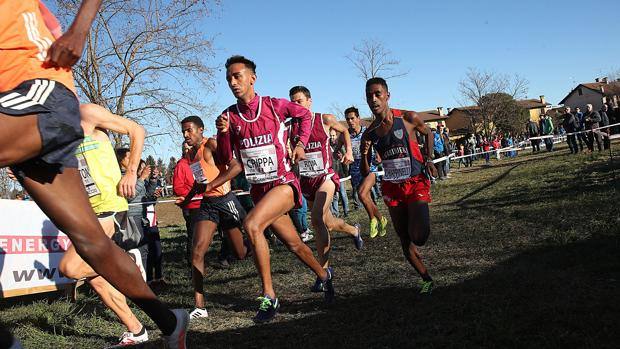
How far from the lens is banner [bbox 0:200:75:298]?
20.7ft

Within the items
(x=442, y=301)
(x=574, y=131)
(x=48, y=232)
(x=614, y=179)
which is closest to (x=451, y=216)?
(x=614, y=179)

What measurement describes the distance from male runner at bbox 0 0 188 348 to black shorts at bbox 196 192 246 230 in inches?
139

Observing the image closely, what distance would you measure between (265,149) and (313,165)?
2.82 meters

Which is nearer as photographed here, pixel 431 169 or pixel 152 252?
pixel 431 169

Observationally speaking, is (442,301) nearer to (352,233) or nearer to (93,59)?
(352,233)

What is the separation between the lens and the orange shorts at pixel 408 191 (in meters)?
5.30

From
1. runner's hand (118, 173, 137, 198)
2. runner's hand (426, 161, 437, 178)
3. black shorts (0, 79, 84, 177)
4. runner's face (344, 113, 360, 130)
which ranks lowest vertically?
runner's hand (426, 161, 437, 178)

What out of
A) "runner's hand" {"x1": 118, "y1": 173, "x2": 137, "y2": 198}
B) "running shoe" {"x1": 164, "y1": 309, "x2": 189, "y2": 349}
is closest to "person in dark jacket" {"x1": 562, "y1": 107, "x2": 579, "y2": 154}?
"runner's hand" {"x1": 118, "y1": 173, "x2": 137, "y2": 198}

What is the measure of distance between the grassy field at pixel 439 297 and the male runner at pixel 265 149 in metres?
0.75

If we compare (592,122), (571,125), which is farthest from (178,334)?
(571,125)

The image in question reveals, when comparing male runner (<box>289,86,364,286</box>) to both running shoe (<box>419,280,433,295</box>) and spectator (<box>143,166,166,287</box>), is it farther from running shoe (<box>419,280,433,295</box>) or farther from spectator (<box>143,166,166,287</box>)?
spectator (<box>143,166,166,287</box>)

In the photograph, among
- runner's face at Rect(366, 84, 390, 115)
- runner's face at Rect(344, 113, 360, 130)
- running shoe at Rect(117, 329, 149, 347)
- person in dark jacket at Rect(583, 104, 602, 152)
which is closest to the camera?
running shoe at Rect(117, 329, 149, 347)

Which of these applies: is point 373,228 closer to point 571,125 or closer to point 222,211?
point 222,211

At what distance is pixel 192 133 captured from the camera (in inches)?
256
